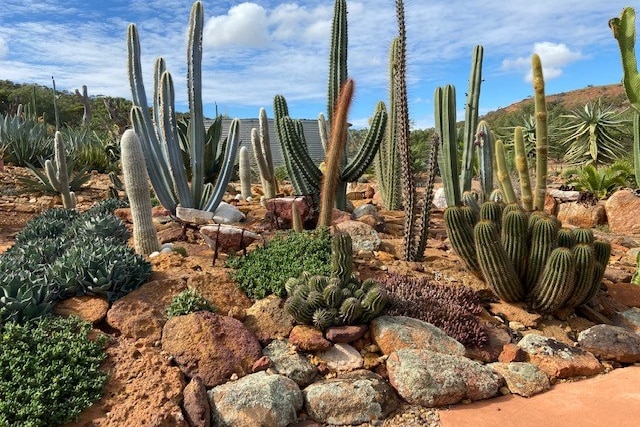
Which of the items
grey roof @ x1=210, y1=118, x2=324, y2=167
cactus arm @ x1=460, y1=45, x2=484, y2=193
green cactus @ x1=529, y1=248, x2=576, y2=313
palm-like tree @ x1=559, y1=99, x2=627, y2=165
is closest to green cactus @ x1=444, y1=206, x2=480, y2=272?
green cactus @ x1=529, y1=248, x2=576, y2=313

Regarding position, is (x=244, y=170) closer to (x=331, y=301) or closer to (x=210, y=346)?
(x=331, y=301)

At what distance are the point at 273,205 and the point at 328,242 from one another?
2.05 meters

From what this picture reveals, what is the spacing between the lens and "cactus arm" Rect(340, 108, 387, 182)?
6.94 meters

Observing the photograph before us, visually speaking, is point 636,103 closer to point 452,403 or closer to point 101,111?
point 452,403

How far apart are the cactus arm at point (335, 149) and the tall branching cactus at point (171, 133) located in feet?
6.54

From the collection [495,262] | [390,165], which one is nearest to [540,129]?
[495,262]

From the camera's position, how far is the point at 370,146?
7031mm

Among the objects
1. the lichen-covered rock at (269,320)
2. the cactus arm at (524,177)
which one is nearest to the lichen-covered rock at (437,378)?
the lichen-covered rock at (269,320)

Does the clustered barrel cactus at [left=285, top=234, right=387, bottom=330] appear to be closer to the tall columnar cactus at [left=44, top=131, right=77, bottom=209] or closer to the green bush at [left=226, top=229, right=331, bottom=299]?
the green bush at [left=226, top=229, right=331, bottom=299]

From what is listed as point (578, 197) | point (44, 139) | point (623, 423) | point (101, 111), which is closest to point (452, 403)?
point (623, 423)

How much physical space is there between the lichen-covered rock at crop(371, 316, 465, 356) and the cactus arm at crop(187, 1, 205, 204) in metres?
4.01

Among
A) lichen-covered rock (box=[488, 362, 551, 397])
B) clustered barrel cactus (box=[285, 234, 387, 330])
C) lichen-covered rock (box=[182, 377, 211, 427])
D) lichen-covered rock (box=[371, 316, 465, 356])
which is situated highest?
clustered barrel cactus (box=[285, 234, 387, 330])

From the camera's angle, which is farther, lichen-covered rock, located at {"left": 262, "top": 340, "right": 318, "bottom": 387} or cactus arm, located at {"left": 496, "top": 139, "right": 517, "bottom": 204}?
cactus arm, located at {"left": 496, "top": 139, "right": 517, "bottom": 204}

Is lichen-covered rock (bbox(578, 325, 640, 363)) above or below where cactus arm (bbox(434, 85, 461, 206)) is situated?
below
